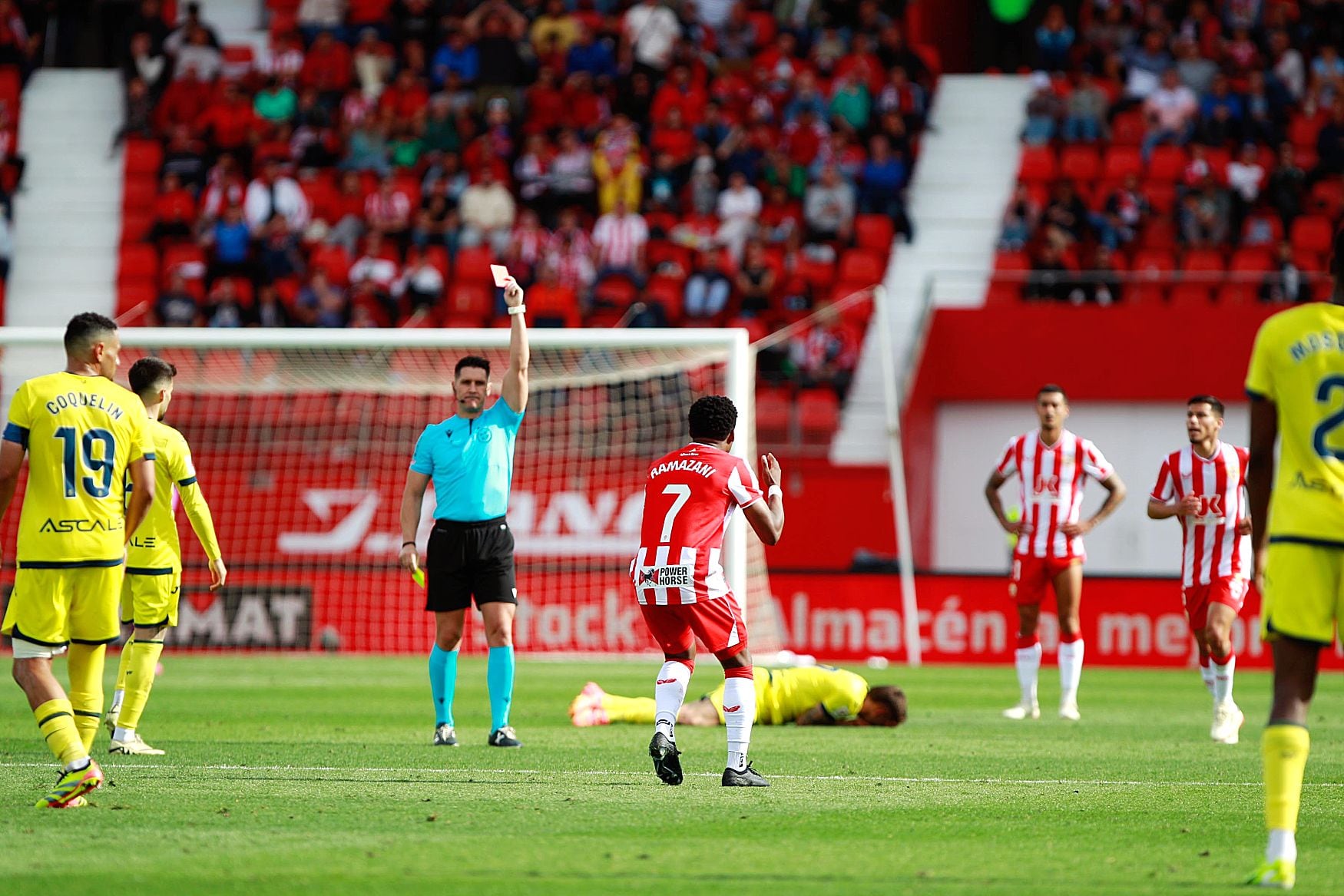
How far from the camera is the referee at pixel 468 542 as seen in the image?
33.8 ft

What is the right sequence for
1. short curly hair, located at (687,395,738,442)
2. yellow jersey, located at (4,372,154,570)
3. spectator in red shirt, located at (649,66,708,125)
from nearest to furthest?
yellow jersey, located at (4,372,154,570) < short curly hair, located at (687,395,738,442) < spectator in red shirt, located at (649,66,708,125)

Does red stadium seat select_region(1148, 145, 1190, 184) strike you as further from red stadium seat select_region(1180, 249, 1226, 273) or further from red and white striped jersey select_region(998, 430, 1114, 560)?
red and white striped jersey select_region(998, 430, 1114, 560)

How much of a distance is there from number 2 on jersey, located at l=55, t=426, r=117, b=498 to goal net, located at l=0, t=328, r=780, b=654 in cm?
1140

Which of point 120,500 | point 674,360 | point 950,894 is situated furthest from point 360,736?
point 674,360

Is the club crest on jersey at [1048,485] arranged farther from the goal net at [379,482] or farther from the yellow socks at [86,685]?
the yellow socks at [86,685]

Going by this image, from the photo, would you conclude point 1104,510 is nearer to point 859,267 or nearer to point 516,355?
point 516,355

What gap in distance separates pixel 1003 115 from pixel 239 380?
41.7 ft

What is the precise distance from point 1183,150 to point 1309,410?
19.5 meters

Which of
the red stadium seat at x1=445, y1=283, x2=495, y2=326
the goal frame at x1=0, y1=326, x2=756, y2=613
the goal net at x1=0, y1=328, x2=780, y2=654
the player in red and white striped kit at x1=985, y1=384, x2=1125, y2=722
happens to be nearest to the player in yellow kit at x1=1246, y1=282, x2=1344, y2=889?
the player in red and white striped kit at x1=985, y1=384, x2=1125, y2=722

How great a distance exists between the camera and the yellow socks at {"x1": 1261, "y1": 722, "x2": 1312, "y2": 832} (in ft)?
18.8

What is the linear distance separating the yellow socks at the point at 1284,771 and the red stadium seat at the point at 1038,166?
1952 cm

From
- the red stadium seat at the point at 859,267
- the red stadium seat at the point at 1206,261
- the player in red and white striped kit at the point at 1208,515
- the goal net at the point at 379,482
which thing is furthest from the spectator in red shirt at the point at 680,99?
the player in red and white striped kit at the point at 1208,515

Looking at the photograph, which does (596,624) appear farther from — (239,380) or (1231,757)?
(1231,757)

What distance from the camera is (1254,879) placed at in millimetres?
5781
